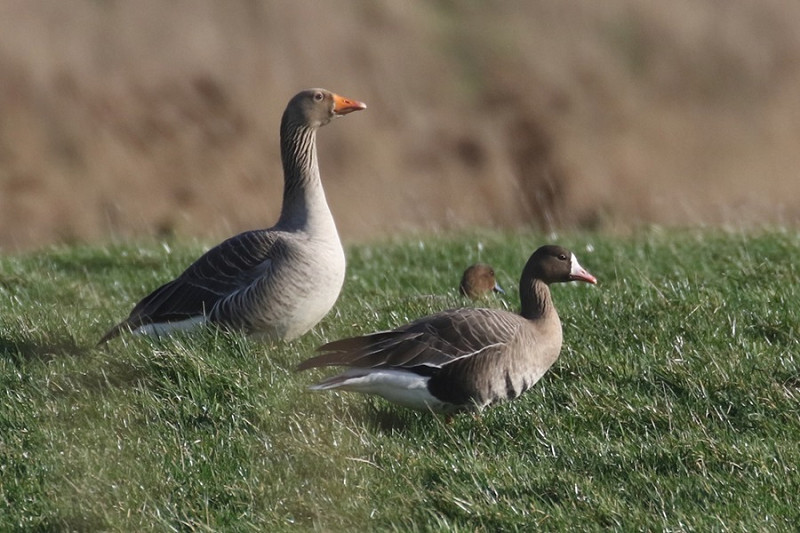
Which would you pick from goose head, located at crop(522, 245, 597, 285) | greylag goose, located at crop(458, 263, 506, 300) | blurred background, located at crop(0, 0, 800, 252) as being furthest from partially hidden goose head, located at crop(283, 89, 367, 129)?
blurred background, located at crop(0, 0, 800, 252)

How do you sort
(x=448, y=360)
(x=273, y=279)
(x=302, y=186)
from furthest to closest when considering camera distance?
(x=302, y=186)
(x=273, y=279)
(x=448, y=360)

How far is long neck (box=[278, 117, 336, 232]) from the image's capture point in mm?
8602

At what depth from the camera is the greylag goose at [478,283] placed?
32.7 ft

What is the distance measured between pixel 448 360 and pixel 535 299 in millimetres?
1048

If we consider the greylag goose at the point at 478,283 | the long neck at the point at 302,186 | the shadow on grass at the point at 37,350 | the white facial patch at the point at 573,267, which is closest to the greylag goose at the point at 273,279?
the long neck at the point at 302,186

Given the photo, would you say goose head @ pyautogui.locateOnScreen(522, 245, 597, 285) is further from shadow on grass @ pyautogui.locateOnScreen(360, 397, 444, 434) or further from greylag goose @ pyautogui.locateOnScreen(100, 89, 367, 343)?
greylag goose @ pyautogui.locateOnScreen(100, 89, 367, 343)

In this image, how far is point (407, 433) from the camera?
6.94 m

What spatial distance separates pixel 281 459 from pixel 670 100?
22526 mm

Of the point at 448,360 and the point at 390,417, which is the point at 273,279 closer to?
the point at 390,417

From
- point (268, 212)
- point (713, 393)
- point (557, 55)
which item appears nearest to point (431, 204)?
point (268, 212)

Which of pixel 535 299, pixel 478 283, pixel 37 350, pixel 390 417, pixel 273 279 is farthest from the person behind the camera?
pixel 478 283

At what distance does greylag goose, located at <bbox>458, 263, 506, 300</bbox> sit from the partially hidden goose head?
6.35 feet

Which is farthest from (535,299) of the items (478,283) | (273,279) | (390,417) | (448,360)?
(478,283)

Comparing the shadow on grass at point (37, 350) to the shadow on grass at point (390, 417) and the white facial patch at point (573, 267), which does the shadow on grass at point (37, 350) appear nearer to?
the shadow on grass at point (390, 417)
